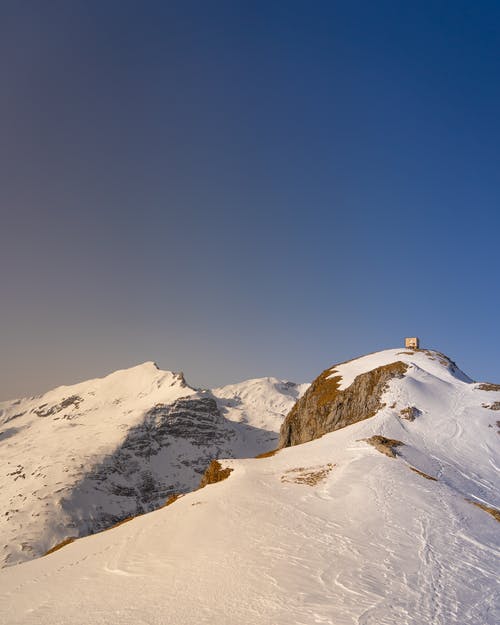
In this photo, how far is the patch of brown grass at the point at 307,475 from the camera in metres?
27.3

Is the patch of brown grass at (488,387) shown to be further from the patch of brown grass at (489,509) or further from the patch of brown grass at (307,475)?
the patch of brown grass at (307,475)

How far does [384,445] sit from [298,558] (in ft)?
65.6

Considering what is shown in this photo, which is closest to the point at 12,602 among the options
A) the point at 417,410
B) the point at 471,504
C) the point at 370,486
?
the point at 370,486

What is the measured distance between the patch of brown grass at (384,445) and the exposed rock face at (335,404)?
15052mm

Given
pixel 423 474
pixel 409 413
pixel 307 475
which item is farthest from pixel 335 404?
pixel 307 475

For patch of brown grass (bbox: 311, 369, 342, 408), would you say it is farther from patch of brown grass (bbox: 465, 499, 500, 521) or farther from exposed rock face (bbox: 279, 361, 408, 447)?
patch of brown grass (bbox: 465, 499, 500, 521)

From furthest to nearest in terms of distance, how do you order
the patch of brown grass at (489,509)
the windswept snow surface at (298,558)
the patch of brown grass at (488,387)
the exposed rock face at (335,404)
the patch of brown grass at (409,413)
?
the exposed rock face at (335,404) → the patch of brown grass at (488,387) → the patch of brown grass at (409,413) → the patch of brown grass at (489,509) → the windswept snow surface at (298,558)

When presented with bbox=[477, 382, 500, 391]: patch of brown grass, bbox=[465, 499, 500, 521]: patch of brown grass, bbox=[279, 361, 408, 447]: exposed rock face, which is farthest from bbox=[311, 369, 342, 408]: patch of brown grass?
bbox=[465, 499, 500, 521]: patch of brown grass

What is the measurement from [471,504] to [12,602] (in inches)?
938

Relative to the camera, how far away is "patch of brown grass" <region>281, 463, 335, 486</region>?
89.5 ft

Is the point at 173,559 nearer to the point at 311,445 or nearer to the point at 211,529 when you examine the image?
the point at 211,529

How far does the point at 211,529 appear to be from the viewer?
19.8 m

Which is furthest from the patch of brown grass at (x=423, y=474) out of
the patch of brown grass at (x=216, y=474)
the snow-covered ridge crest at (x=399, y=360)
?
the snow-covered ridge crest at (x=399, y=360)

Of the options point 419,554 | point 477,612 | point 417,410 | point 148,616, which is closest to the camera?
point 148,616
